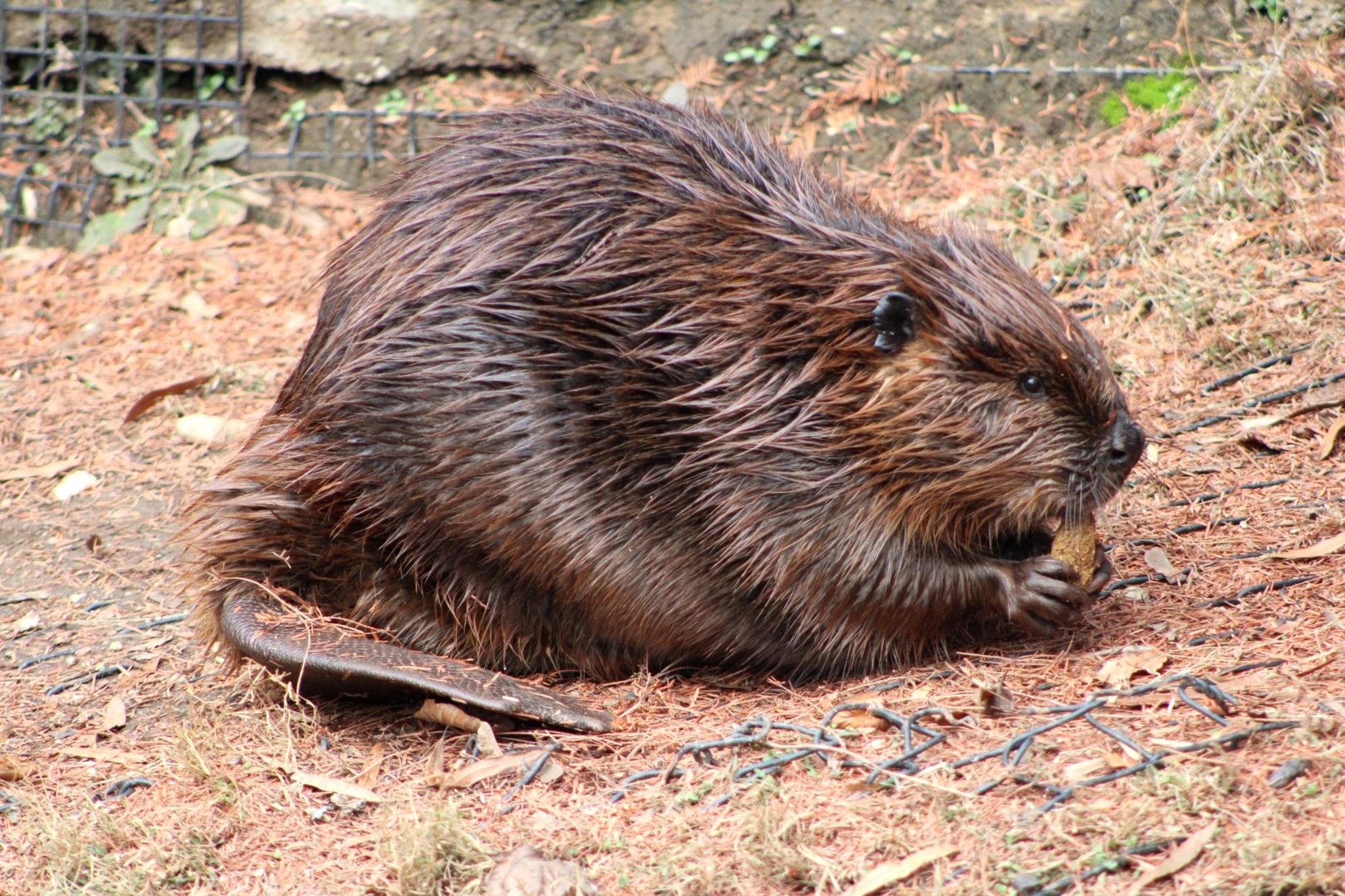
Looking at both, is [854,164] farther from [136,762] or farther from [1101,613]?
[136,762]

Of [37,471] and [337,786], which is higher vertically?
[337,786]

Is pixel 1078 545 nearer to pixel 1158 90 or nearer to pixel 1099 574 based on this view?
pixel 1099 574

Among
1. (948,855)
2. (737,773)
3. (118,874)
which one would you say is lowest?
(118,874)

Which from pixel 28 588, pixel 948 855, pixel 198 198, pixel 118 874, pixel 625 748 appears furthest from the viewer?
pixel 198 198

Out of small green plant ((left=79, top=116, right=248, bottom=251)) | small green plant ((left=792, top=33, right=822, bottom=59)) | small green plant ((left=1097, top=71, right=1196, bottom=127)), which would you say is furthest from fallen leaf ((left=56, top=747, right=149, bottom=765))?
small green plant ((left=1097, top=71, right=1196, bottom=127))

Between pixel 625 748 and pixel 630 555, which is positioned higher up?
pixel 630 555

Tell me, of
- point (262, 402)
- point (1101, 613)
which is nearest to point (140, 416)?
point (262, 402)

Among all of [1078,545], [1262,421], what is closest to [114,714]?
[1078,545]
